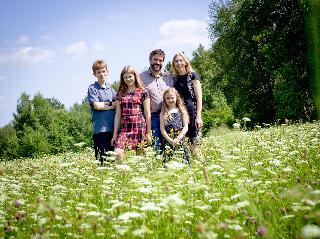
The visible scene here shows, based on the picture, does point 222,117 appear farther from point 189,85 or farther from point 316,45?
point 189,85

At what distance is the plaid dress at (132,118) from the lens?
6.13 metres

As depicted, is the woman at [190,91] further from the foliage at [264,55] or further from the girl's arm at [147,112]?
the foliage at [264,55]

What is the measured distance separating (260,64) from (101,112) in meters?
25.1

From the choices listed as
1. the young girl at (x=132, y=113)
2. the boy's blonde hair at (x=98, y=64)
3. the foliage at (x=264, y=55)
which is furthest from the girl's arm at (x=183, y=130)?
the foliage at (x=264, y=55)

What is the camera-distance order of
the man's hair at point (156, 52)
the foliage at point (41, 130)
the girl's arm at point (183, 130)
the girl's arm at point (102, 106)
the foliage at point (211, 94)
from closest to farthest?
the girl's arm at point (183, 130) < the man's hair at point (156, 52) < the girl's arm at point (102, 106) < the foliage at point (211, 94) < the foliage at point (41, 130)

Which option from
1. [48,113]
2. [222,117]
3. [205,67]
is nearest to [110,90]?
[222,117]

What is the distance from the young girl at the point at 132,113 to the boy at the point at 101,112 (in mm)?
241

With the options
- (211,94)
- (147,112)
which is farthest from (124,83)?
(211,94)

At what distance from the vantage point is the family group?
6.15 metres

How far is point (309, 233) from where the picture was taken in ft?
5.77

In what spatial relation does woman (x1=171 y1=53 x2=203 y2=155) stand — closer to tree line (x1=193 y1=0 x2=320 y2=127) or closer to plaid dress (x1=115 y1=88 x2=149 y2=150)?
plaid dress (x1=115 y1=88 x2=149 y2=150)

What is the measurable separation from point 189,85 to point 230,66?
24057 mm

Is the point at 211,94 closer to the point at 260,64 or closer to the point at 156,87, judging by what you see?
the point at 260,64

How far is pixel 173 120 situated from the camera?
20.4 ft
